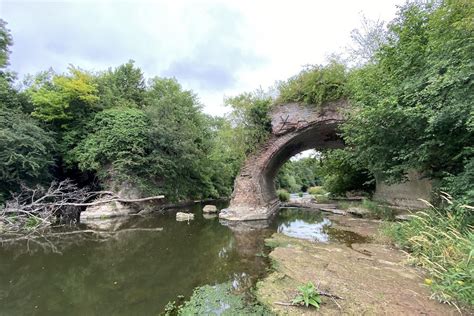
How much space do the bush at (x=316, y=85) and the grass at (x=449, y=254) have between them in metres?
6.34

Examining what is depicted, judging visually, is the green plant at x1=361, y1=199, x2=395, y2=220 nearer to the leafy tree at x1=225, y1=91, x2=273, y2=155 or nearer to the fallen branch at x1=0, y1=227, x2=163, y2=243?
the leafy tree at x1=225, y1=91, x2=273, y2=155

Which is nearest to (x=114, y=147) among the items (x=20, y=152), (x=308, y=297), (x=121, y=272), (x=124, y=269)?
(x=20, y=152)

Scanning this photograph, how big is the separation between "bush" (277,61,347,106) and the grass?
20.8ft

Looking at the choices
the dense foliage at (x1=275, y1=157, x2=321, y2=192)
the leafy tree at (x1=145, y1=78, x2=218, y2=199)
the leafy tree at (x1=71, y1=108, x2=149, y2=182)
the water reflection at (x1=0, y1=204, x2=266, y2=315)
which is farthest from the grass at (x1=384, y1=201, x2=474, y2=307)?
the dense foliage at (x1=275, y1=157, x2=321, y2=192)

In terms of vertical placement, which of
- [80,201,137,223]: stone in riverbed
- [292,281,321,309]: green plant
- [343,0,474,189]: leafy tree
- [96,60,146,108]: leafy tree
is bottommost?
[292,281,321,309]: green plant

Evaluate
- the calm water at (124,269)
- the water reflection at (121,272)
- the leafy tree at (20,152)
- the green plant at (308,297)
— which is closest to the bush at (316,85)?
the calm water at (124,269)

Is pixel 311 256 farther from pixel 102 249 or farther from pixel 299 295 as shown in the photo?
pixel 102 249

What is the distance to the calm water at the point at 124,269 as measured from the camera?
145 inches

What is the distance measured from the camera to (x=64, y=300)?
3.81 metres

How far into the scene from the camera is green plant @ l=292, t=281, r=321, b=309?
3146 mm

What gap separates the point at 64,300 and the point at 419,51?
8406mm

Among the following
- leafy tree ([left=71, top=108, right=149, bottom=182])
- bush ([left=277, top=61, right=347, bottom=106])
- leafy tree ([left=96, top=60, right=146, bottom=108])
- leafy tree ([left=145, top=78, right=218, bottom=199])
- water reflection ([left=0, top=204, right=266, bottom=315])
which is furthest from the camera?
leafy tree ([left=96, top=60, right=146, bottom=108])

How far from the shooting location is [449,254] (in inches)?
149

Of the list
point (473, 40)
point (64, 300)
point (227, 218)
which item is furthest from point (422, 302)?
point (227, 218)
